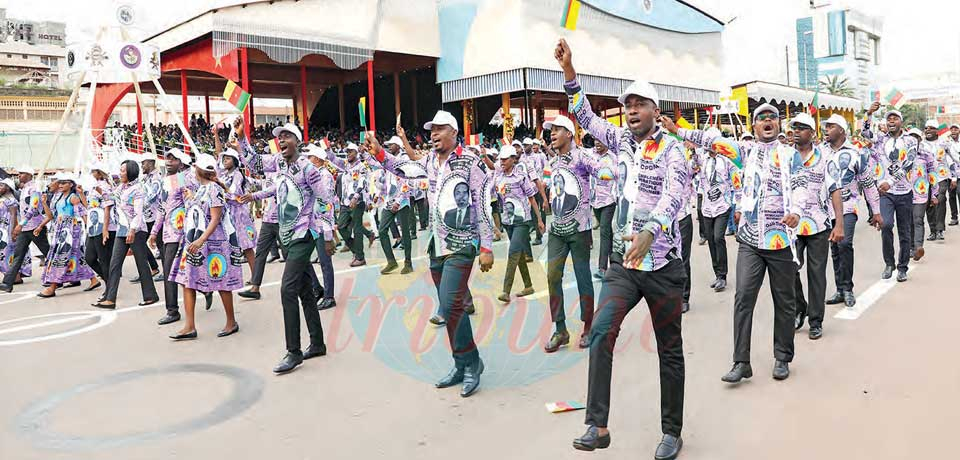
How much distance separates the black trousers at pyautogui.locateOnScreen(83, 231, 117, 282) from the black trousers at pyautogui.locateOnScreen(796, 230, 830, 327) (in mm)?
7534

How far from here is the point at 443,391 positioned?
476cm

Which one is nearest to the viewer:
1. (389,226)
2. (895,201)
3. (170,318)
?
(170,318)

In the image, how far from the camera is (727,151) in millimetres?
4250

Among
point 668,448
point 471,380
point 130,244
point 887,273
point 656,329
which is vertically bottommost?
point 668,448

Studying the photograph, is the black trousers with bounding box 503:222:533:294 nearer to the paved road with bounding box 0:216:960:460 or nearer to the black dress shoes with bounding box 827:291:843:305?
the paved road with bounding box 0:216:960:460

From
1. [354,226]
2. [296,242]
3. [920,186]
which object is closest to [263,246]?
[354,226]

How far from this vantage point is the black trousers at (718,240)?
7934 millimetres

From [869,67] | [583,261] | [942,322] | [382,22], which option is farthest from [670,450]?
[869,67]

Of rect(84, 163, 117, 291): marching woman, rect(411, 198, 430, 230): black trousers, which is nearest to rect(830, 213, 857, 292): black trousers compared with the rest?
rect(84, 163, 117, 291): marching woman

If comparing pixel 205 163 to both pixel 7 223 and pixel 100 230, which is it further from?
pixel 7 223

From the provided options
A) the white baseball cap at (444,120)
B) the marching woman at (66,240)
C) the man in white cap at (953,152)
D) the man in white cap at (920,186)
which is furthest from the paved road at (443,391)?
the man in white cap at (953,152)

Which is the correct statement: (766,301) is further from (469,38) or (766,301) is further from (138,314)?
(469,38)

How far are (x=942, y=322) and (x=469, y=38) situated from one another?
18.7 meters

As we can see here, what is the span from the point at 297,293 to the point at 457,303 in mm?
1439
